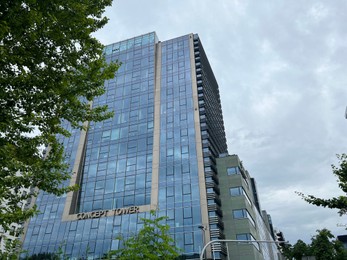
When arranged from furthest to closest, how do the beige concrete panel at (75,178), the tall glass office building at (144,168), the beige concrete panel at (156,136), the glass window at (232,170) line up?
the glass window at (232,170) → the beige concrete panel at (75,178) → the beige concrete panel at (156,136) → the tall glass office building at (144,168)

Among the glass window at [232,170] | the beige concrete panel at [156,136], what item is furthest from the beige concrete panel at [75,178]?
the glass window at [232,170]

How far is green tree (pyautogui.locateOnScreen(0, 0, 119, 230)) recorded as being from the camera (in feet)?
27.3

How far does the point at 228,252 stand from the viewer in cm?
4541

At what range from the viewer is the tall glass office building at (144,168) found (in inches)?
1839

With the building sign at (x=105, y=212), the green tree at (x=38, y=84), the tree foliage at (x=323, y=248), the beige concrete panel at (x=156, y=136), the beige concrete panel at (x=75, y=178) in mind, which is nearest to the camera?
the green tree at (x=38, y=84)

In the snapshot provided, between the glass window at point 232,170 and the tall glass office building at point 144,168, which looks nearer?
the tall glass office building at point 144,168

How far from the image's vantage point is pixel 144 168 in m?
53.5

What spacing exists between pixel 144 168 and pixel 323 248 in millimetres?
30431

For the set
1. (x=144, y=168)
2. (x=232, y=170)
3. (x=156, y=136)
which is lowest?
(x=232, y=170)

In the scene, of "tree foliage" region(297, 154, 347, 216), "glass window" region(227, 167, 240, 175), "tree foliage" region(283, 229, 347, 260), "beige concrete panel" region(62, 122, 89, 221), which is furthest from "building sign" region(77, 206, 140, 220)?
"tree foliage" region(297, 154, 347, 216)

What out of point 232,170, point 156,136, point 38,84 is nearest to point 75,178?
point 156,136

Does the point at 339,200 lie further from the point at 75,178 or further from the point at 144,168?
the point at 75,178

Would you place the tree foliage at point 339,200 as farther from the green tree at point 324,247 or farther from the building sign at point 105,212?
the building sign at point 105,212

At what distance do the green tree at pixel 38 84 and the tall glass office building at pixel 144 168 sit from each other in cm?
3276
